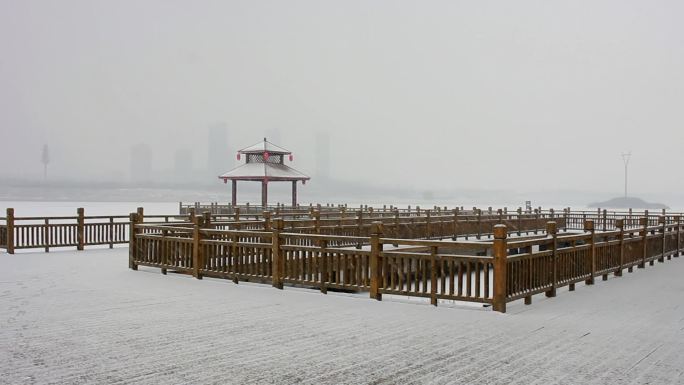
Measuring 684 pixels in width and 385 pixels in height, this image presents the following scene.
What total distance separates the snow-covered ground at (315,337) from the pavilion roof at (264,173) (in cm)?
3049

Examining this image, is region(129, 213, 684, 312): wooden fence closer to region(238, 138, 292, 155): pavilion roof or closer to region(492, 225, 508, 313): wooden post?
region(492, 225, 508, 313): wooden post

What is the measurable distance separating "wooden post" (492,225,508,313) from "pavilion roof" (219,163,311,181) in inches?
1318

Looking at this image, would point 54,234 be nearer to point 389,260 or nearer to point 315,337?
point 389,260

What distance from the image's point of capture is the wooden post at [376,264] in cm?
1055

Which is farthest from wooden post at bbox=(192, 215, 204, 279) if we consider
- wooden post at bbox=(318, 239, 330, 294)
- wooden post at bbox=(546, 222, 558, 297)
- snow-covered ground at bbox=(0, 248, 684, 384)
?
wooden post at bbox=(546, 222, 558, 297)

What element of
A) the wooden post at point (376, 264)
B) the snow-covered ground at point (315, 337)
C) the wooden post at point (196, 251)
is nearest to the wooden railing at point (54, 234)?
the wooden post at point (196, 251)

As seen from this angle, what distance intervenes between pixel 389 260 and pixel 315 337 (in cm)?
366

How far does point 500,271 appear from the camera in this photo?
376 inches

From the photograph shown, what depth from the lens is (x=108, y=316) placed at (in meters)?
8.80

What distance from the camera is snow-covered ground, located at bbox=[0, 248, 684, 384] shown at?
596 cm

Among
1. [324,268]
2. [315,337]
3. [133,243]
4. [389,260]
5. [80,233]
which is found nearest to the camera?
[315,337]


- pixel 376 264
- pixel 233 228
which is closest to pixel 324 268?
pixel 376 264

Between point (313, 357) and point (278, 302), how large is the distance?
371 centimetres

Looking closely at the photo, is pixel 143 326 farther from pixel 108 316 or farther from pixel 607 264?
pixel 607 264
